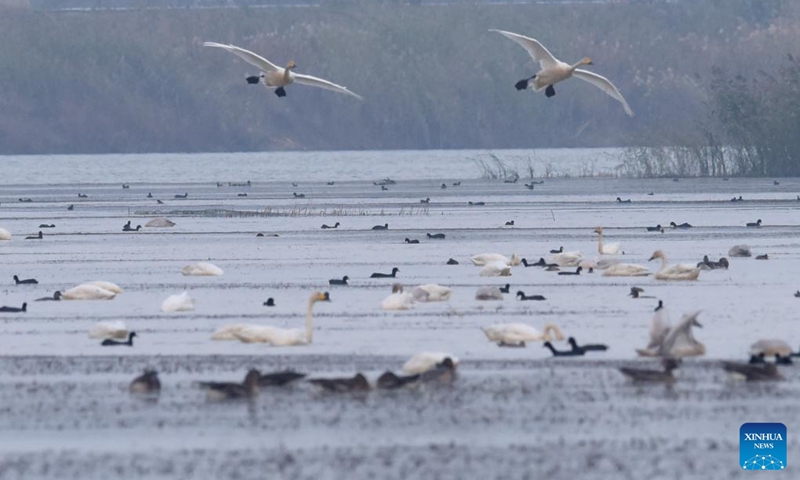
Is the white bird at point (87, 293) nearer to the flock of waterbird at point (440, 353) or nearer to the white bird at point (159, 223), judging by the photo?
the flock of waterbird at point (440, 353)

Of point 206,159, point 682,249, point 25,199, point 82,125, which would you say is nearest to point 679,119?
point 206,159

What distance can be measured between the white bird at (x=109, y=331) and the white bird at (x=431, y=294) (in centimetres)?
430

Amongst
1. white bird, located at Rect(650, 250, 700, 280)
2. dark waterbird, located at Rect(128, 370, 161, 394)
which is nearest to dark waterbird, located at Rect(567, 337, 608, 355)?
dark waterbird, located at Rect(128, 370, 161, 394)

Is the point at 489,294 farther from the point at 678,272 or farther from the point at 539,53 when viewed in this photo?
the point at 539,53

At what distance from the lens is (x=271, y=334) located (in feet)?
62.8

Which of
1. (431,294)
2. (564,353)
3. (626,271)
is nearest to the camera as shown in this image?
(564,353)

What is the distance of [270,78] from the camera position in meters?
32.0

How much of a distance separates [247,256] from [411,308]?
1032 cm

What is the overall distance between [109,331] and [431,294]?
4.61 m

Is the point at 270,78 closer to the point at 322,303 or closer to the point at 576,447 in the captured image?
the point at 322,303

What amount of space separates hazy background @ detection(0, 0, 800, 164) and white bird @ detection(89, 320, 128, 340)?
93456 millimetres

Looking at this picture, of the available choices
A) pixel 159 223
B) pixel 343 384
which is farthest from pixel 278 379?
pixel 159 223

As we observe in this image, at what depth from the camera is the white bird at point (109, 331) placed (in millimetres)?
19719

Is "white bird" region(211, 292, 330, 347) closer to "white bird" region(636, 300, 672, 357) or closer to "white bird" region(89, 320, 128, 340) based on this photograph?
"white bird" region(89, 320, 128, 340)
